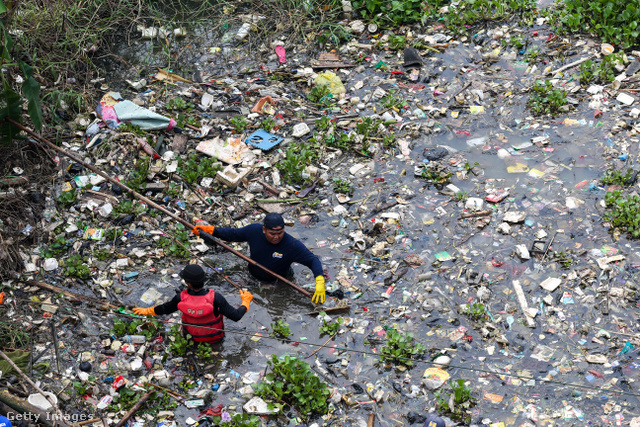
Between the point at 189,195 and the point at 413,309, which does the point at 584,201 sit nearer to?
the point at 413,309

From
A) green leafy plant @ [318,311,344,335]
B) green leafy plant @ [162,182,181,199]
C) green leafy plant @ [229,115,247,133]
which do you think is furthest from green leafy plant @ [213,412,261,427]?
green leafy plant @ [229,115,247,133]

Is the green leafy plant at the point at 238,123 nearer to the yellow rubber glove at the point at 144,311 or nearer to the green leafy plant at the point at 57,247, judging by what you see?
the green leafy plant at the point at 57,247

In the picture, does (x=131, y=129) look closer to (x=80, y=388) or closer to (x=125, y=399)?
(x=80, y=388)

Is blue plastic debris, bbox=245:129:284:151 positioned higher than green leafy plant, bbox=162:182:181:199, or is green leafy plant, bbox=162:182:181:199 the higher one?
blue plastic debris, bbox=245:129:284:151

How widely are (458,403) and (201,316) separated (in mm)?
2158

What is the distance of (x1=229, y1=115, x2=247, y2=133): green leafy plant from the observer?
6.87m

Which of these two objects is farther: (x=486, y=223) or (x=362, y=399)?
(x=486, y=223)

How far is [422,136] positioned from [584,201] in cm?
196

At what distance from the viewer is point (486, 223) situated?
5.76m

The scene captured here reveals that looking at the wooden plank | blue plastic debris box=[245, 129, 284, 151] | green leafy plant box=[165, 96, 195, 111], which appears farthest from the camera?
green leafy plant box=[165, 96, 195, 111]

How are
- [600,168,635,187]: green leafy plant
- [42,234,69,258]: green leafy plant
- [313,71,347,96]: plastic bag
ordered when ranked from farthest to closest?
[313,71,347,96]: plastic bag → [600,168,635,187]: green leafy plant → [42,234,69,258]: green leafy plant

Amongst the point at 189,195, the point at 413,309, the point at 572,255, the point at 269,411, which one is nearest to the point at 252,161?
the point at 189,195

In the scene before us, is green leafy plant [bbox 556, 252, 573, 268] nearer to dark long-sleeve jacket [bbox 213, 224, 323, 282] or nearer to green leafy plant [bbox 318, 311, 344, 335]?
green leafy plant [bbox 318, 311, 344, 335]

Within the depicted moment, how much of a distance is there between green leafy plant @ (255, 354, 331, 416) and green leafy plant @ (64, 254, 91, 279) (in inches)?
82.4
